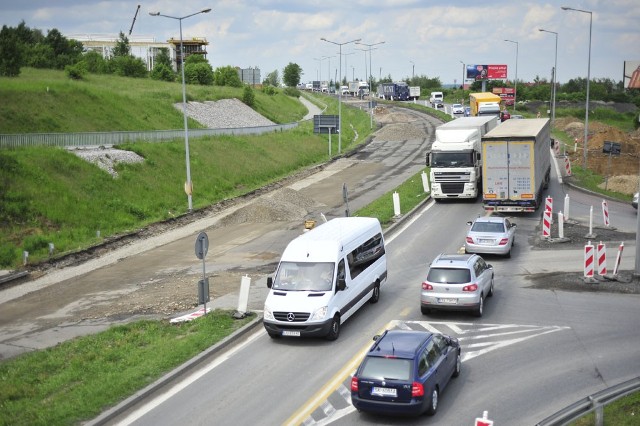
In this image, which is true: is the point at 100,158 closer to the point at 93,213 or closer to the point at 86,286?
the point at 93,213

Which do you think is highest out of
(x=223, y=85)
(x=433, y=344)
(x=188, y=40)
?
(x=188, y=40)

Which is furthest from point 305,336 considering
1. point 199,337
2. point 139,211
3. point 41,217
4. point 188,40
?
point 188,40

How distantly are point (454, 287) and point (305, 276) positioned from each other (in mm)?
4143

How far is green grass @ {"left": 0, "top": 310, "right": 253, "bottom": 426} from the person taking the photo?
1466 centimetres

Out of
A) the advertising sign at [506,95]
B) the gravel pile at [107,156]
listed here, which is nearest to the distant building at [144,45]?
the advertising sign at [506,95]

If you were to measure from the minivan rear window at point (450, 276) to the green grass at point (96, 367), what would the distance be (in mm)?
5369

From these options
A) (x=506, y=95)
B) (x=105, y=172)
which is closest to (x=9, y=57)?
(x=105, y=172)

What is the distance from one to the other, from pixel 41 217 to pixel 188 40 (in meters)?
133

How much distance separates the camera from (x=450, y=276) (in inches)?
799

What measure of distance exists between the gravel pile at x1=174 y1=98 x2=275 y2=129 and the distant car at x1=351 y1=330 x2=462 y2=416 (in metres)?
56.3

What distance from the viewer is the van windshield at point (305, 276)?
19.0 m

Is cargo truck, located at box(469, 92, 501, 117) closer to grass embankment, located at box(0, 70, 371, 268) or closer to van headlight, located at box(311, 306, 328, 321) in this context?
grass embankment, located at box(0, 70, 371, 268)

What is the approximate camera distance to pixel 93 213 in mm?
37062

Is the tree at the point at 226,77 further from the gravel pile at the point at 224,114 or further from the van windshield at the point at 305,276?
the van windshield at the point at 305,276
